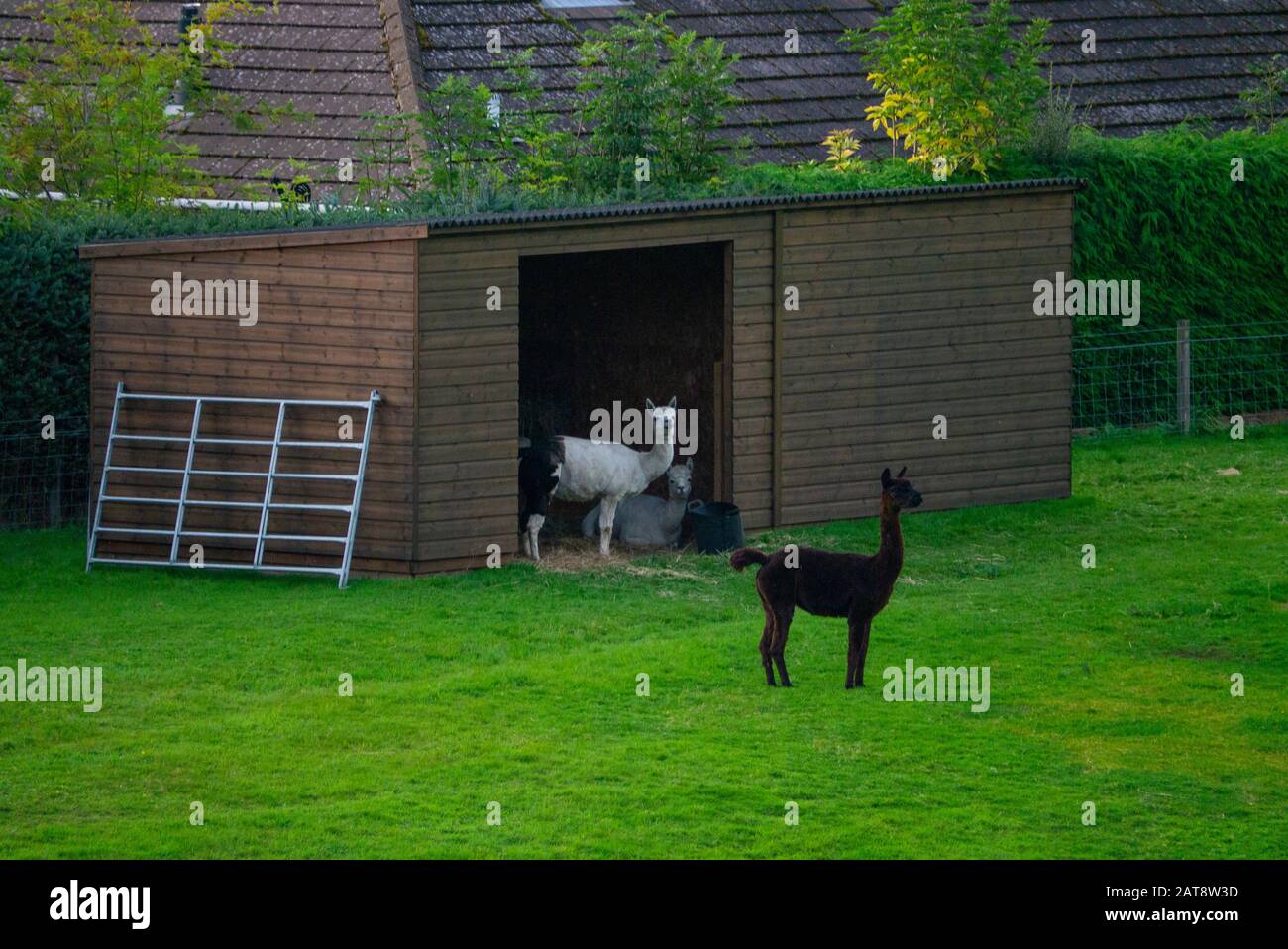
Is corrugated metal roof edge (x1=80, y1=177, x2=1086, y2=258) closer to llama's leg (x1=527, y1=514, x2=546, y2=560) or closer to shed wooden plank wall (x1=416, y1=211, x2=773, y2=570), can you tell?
shed wooden plank wall (x1=416, y1=211, x2=773, y2=570)

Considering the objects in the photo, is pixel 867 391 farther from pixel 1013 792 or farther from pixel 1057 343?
pixel 1013 792

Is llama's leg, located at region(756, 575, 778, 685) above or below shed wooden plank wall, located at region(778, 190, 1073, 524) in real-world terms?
below

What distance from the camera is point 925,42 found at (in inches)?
888

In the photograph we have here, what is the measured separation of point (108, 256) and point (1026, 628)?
854 cm

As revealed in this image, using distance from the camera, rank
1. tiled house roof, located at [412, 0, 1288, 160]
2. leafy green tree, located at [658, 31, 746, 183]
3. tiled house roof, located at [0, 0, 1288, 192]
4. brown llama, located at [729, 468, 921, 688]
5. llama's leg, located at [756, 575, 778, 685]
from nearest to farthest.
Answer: brown llama, located at [729, 468, 921, 688], llama's leg, located at [756, 575, 778, 685], leafy green tree, located at [658, 31, 746, 183], tiled house roof, located at [0, 0, 1288, 192], tiled house roof, located at [412, 0, 1288, 160]

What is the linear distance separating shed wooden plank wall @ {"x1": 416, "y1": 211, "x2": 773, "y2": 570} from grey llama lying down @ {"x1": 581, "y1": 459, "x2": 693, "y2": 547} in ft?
5.61

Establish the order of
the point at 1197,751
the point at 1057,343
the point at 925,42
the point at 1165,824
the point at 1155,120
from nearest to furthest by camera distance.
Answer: the point at 1165,824 → the point at 1197,751 → the point at 1057,343 → the point at 925,42 → the point at 1155,120

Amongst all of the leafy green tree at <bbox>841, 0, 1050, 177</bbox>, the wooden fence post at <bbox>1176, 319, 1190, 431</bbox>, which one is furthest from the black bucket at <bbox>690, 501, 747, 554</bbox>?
the wooden fence post at <bbox>1176, 319, 1190, 431</bbox>

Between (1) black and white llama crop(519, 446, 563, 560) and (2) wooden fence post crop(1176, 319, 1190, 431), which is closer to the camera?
(1) black and white llama crop(519, 446, 563, 560)

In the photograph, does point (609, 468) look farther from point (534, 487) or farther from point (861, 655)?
point (861, 655)

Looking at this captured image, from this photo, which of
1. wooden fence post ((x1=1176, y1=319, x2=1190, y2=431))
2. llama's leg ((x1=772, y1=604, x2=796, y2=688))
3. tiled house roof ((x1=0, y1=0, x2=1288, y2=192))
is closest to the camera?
llama's leg ((x1=772, y1=604, x2=796, y2=688))

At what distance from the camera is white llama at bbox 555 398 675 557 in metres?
18.2

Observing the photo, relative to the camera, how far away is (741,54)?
1059 inches

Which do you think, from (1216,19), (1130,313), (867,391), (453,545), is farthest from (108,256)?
(1216,19)
